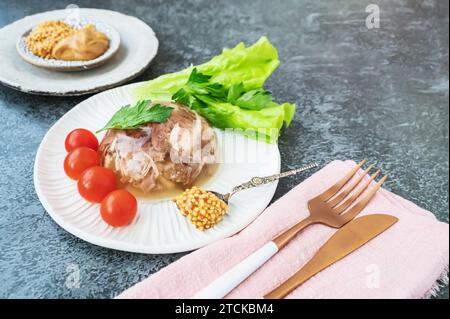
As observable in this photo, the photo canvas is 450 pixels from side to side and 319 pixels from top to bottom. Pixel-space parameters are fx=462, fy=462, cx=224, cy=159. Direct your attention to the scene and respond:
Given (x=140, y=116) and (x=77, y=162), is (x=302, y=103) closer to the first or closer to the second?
(x=140, y=116)

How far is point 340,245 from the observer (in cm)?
120

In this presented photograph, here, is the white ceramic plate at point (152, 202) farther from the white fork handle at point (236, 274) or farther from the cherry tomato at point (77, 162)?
the white fork handle at point (236, 274)

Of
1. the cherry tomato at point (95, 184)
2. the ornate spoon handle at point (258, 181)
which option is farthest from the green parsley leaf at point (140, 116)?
the ornate spoon handle at point (258, 181)

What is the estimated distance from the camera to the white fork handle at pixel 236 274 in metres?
1.07

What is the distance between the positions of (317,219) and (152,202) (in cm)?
49

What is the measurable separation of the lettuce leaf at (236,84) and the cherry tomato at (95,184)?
1.56 ft

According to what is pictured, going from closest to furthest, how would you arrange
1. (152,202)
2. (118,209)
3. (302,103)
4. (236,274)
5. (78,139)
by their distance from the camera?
(236,274), (118,209), (152,202), (78,139), (302,103)

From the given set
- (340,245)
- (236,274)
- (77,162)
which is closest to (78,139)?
(77,162)

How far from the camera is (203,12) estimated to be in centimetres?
261

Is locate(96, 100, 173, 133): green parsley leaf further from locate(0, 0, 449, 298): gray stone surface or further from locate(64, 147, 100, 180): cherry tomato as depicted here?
locate(0, 0, 449, 298): gray stone surface

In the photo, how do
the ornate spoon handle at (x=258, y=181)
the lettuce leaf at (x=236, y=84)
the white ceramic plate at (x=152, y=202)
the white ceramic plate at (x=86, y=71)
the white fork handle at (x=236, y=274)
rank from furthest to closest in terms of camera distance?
1. the white ceramic plate at (x=86, y=71)
2. the lettuce leaf at (x=236, y=84)
3. the ornate spoon handle at (x=258, y=181)
4. the white ceramic plate at (x=152, y=202)
5. the white fork handle at (x=236, y=274)

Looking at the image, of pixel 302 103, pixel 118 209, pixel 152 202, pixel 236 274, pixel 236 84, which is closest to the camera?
pixel 236 274

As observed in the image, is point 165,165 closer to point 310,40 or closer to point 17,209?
point 17,209

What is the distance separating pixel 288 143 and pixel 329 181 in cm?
33
